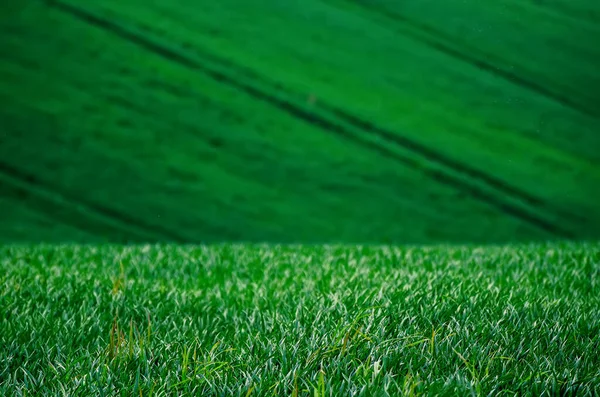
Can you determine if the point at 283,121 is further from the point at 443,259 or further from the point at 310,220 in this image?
the point at 443,259

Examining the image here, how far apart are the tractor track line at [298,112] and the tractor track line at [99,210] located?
8.54 feet

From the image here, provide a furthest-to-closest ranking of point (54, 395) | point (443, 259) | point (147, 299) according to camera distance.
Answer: point (443, 259)
point (147, 299)
point (54, 395)

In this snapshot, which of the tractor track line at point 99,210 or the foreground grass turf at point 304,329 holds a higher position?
the foreground grass turf at point 304,329

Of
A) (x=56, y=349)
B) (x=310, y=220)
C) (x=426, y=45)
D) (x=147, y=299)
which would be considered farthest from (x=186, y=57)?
(x=56, y=349)

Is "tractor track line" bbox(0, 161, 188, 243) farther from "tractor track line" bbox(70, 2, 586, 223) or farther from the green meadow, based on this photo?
"tractor track line" bbox(70, 2, 586, 223)

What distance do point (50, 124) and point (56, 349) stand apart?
24.9 ft

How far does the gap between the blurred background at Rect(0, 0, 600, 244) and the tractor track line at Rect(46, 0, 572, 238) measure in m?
0.03

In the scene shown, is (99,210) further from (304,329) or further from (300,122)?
(304,329)

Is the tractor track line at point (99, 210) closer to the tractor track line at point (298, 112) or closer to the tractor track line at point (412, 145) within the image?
the tractor track line at point (298, 112)

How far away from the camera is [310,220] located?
8.82 meters

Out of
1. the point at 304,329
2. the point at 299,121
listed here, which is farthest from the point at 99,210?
the point at 304,329

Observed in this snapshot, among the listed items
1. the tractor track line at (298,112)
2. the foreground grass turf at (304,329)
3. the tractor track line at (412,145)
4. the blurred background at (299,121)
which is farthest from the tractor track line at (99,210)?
the foreground grass turf at (304,329)

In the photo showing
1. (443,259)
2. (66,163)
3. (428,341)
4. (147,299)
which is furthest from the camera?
(66,163)

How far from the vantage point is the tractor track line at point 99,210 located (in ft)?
28.6
